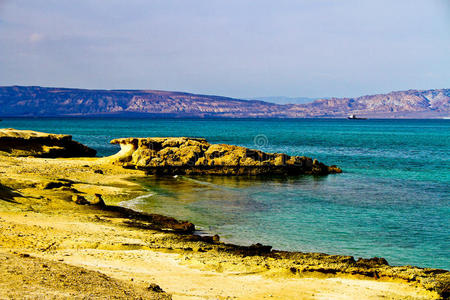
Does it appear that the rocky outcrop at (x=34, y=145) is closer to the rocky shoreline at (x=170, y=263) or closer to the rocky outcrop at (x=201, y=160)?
the rocky outcrop at (x=201, y=160)

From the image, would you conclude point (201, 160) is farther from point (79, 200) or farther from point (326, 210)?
point (79, 200)

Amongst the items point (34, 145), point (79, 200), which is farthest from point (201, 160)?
point (79, 200)

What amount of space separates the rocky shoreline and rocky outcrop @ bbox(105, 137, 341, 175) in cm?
1518

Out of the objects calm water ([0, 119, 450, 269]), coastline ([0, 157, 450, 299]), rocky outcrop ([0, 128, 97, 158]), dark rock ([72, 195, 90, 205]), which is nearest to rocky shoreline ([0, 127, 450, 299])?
coastline ([0, 157, 450, 299])

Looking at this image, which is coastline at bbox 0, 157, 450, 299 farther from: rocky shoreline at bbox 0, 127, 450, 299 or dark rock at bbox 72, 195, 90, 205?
dark rock at bbox 72, 195, 90, 205

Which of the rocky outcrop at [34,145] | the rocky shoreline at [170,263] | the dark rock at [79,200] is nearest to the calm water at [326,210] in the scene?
the rocky shoreline at [170,263]

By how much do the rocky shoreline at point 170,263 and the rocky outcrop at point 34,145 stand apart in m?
19.9

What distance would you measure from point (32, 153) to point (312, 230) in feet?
83.5

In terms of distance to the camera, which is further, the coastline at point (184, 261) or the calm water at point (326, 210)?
the calm water at point (326, 210)

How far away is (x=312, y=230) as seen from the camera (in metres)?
16.6

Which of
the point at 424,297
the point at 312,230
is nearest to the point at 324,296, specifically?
the point at 424,297

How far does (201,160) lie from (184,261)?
21617 millimetres

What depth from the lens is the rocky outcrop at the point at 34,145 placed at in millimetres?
35438

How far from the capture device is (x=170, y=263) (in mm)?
11273
